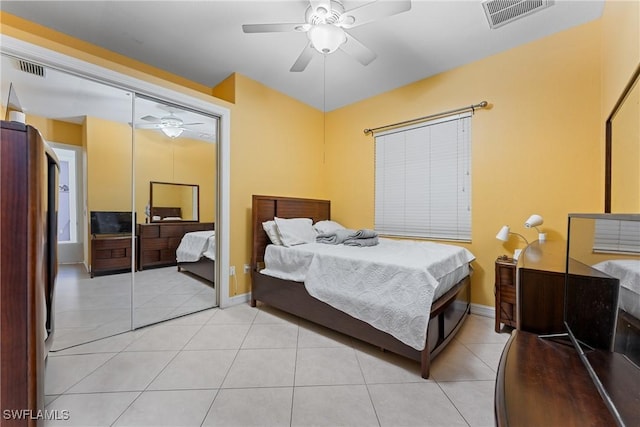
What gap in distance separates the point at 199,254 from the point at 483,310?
3191 millimetres

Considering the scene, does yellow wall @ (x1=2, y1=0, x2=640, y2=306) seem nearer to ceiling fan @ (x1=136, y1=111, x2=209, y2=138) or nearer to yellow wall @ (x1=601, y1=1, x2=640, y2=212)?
yellow wall @ (x1=601, y1=1, x2=640, y2=212)

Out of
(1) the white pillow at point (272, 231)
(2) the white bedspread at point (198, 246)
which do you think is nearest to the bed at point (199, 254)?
(2) the white bedspread at point (198, 246)

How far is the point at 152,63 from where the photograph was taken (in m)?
2.70

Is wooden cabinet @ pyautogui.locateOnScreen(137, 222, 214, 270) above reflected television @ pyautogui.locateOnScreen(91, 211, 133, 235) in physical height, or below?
below

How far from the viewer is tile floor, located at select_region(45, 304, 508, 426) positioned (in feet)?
4.40

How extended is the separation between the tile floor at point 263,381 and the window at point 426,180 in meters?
1.21

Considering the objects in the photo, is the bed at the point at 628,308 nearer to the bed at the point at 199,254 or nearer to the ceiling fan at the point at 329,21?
the ceiling fan at the point at 329,21

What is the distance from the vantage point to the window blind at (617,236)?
0.69 m

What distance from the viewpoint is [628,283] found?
68 centimetres

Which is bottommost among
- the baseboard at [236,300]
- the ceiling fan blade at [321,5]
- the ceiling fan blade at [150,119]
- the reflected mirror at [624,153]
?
the baseboard at [236,300]

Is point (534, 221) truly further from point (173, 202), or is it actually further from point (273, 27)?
point (173, 202)

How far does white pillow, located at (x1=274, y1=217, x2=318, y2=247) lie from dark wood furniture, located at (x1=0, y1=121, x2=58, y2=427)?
1.89 metres

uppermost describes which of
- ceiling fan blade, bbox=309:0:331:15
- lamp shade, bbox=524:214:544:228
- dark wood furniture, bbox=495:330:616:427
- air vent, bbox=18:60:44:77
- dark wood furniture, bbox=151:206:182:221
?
ceiling fan blade, bbox=309:0:331:15

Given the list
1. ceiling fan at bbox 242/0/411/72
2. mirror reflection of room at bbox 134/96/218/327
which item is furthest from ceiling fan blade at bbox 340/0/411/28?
mirror reflection of room at bbox 134/96/218/327
